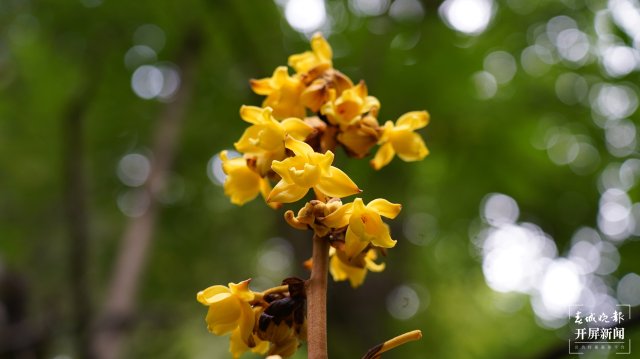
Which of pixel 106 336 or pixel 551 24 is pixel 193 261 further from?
pixel 551 24

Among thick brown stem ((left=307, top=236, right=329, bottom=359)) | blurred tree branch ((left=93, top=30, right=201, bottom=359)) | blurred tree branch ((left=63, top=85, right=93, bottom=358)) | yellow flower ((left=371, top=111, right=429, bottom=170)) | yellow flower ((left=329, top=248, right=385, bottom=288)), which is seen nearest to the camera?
thick brown stem ((left=307, top=236, right=329, bottom=359))

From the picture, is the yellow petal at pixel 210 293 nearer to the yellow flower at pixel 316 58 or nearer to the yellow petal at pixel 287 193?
the yellow petal at pixel 287 193

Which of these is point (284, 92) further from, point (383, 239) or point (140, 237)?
point (140, 237)

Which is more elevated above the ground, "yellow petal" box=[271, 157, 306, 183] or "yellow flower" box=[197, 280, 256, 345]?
"yellow petal" box=[271, 157, 306, 183]

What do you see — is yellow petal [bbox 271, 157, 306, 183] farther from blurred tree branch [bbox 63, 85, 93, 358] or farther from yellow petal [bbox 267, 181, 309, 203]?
blurred tree branch [bbox 63, 85, 93, 358]

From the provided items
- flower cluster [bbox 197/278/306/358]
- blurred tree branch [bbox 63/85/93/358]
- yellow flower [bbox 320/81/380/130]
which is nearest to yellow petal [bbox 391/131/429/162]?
yellow flower [bbox 320/81/380/130]

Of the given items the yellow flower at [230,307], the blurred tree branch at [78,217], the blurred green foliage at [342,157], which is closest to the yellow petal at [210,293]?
the yellow flower at [230,307]
